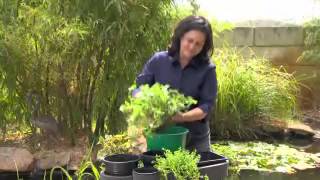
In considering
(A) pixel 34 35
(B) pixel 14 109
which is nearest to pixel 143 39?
(A) pixel 34 35

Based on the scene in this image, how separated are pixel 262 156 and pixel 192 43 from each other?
123 inches

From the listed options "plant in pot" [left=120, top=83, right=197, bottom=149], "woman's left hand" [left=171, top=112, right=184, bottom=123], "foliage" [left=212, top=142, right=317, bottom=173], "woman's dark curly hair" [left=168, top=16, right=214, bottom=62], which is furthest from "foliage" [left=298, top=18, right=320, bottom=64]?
"plant in pot" [left=120, top=83, right=197, bottom=149]

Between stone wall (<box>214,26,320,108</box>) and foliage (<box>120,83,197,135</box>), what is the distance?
5115 mm

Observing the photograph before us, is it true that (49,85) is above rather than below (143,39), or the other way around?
below

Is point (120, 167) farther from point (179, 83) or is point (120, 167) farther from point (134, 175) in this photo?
point (179, 83)

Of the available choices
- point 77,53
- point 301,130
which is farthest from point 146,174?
point 301,130

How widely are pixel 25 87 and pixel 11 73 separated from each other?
0.30 meters

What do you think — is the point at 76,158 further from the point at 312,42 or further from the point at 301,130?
the point at 312,42

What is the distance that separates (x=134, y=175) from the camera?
6.76 feet

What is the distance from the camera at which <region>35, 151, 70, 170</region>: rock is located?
4797mm

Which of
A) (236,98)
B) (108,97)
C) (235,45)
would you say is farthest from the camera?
(235,45)

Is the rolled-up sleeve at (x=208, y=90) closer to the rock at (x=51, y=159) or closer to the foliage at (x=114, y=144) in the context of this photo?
the foliage at (x=114, y=144)

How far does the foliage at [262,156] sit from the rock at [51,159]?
1.34 m

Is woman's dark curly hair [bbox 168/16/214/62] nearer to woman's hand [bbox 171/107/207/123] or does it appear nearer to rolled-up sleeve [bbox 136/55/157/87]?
rolled-up sleeve [bbox 136/55/157/87]
